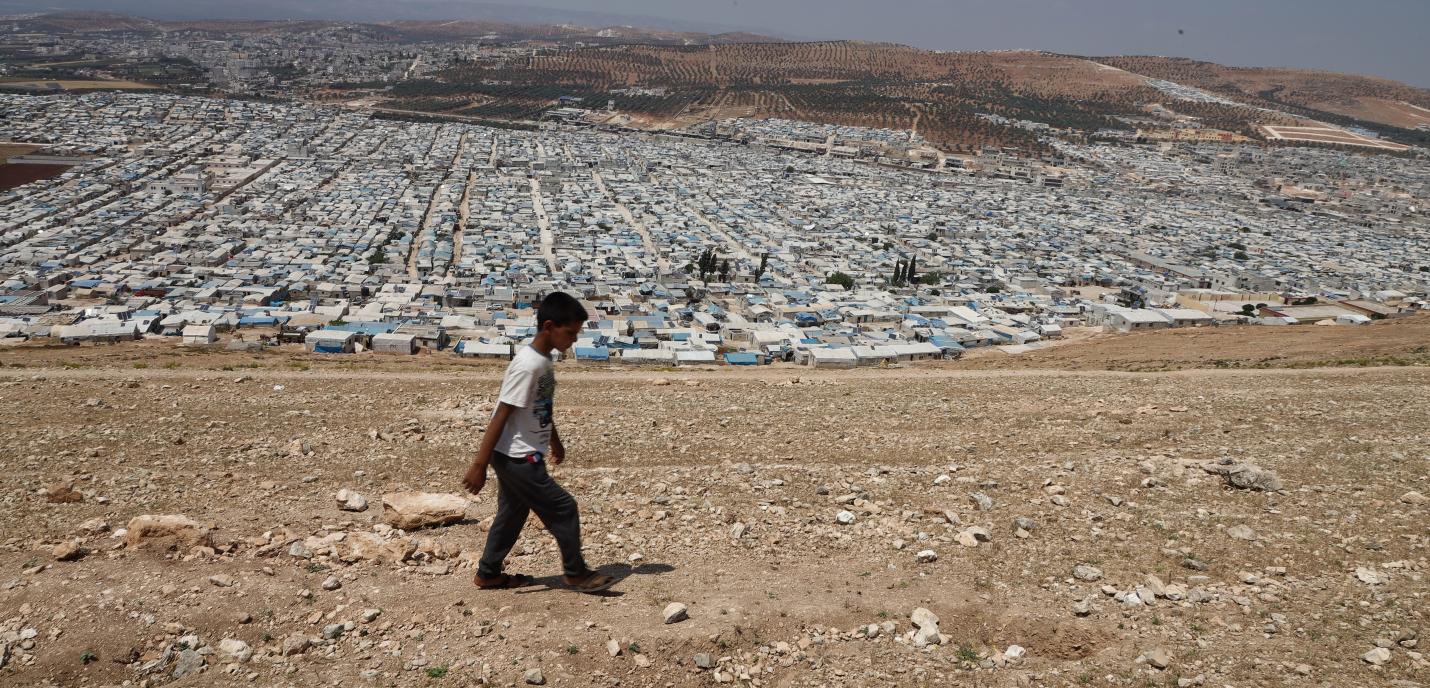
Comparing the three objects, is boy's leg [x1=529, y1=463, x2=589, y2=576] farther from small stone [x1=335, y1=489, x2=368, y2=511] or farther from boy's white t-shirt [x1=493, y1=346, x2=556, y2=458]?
small stone [x1=335, y1=489, x2=368, y2=511]

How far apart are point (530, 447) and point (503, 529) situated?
0.50 m

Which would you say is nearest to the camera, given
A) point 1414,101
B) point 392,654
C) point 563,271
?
point 392,654

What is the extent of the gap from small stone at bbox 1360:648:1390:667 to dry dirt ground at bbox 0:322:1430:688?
0.01 metres

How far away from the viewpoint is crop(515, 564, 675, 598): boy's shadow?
13.3 feet

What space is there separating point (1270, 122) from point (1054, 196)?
198 feet

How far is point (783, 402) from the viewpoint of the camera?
10.1 metres

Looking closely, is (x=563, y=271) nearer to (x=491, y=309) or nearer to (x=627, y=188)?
(x=491, y=309)

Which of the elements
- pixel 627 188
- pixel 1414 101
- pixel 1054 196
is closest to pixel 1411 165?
pixel 1054 196

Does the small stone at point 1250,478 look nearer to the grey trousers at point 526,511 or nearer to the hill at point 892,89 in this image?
the grey trousers at point 526,511

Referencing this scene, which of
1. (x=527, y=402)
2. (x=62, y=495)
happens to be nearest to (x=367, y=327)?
(x=62, y=495)

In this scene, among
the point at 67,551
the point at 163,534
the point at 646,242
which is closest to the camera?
the point at 67,551

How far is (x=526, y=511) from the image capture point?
3980 mm

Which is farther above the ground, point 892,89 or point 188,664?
point 892,89

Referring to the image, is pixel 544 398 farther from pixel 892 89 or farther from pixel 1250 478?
pixel 892 89
